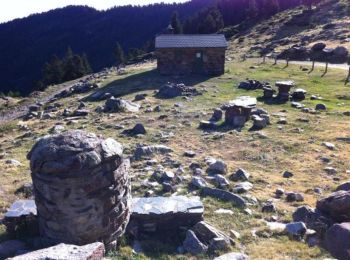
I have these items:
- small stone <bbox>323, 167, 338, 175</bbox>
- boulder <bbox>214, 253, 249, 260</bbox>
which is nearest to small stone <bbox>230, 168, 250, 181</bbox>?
small stone <bbox>323, 167, 338, 175</bbox>

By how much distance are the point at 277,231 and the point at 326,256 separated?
4.63 ft

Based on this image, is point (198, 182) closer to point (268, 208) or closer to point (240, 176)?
point (240, 176)

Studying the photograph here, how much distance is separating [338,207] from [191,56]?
2974cm

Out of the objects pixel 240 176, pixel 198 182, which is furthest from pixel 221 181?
pixel 240 176

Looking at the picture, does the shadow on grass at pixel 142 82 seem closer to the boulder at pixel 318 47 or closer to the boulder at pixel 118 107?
the boulder at pixel 118 107

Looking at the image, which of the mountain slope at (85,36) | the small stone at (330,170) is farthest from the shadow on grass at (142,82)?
the mountain slope at (85,36)

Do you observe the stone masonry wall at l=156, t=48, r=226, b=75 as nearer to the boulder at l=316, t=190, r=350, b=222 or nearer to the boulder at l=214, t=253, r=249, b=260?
the boulder at l=316, t=190, r=350, b=222

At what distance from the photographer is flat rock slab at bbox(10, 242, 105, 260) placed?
7191 millimetres

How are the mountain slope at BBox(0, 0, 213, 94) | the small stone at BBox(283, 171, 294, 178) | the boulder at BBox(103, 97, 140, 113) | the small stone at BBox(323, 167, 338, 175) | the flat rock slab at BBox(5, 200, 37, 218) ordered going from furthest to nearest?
the mountain slope at BBox(0, 0, 213, 94) < the boulder at BBox(103, 97, 140, 113) < the small stone at BBox(323, 167, 338, 175) < the small stone at BBox(283, 171, 294, 178) < the flat rock slab at BBox(5, 200, 37, 218)

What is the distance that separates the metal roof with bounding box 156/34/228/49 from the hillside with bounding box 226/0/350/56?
14427mm

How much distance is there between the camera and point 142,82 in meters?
36.5

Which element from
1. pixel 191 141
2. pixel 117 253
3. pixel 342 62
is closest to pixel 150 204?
pixel 117 253

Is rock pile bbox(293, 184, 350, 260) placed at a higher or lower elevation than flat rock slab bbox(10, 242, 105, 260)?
lower

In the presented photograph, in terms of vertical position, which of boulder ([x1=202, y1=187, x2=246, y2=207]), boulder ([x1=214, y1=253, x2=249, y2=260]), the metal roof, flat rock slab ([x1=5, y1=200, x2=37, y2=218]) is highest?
the metal roof
